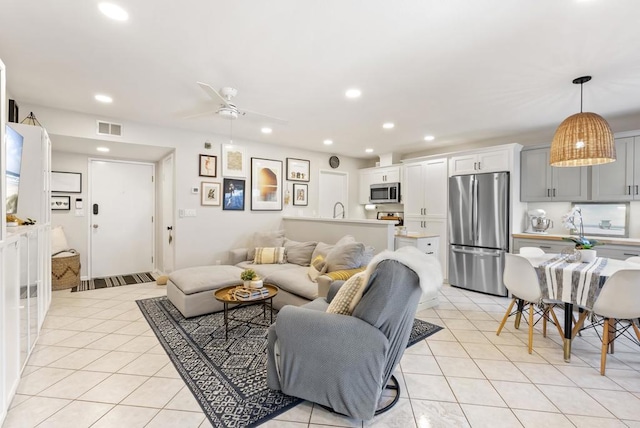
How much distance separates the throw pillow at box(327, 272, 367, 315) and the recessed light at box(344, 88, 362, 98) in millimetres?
2016

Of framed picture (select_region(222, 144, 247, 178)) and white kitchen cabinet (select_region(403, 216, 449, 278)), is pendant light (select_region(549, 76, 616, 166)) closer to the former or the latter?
white kitchen cabinet (select_region(403, 216, 449, 278))

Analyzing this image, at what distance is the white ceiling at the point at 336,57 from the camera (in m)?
1.84

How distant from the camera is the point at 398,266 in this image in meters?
1.62

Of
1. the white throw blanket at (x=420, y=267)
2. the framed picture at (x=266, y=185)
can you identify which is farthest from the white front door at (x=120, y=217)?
the white throw blanket at (x=420, y=267)

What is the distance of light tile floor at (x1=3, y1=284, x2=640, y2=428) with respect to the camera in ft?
5.69

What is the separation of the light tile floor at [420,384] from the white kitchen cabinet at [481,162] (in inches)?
96.4

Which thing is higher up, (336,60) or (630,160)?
(336,60)

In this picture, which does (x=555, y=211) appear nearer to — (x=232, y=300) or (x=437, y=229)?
(x=437, y=229)

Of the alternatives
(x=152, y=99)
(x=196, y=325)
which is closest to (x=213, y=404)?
(x=196, y=325)

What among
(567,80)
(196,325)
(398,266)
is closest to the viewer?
(398,266)

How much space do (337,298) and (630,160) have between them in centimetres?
424

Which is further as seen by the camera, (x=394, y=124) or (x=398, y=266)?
(x=394, y=124)

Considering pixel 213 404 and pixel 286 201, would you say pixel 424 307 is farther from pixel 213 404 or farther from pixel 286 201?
pixel 286 201

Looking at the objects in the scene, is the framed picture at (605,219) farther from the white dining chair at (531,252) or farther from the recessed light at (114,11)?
the recessed light at (114,11)
